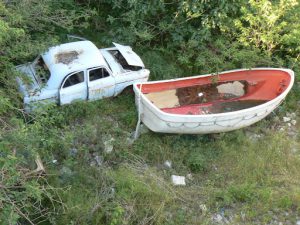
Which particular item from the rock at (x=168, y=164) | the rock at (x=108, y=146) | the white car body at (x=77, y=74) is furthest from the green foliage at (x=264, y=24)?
the rock at (x=108, y=146)

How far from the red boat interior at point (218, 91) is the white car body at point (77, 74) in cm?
59

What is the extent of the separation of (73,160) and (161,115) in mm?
1802

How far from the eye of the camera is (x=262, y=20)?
9.12 m

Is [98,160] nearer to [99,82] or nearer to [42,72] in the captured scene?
[99,82]

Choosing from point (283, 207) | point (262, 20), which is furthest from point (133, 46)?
point (283, 207)

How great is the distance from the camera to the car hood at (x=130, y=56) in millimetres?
8672

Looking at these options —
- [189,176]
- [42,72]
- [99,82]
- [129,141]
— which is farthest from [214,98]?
[42,72]

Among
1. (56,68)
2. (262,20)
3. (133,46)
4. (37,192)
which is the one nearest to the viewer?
(37,192)

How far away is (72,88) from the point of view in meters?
8.09

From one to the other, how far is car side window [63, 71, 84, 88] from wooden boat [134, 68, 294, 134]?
1133 mm

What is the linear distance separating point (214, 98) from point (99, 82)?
8.62ft

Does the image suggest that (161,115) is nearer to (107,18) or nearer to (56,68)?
(56,68)

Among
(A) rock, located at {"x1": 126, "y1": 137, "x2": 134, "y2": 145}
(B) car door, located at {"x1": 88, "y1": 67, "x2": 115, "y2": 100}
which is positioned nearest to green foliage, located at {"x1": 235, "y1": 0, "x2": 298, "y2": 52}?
(B) car door, located at {"x1": 88, "y1": 67, "x2": 115, "y2": 100}

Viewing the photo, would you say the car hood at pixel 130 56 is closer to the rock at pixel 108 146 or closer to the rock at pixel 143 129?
the rock at pixel 143 129
